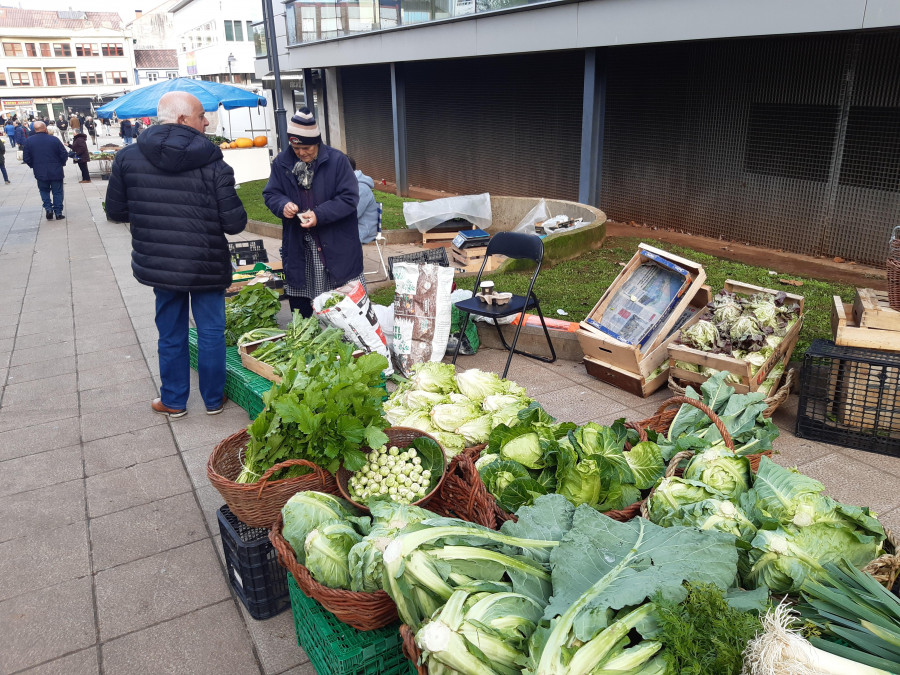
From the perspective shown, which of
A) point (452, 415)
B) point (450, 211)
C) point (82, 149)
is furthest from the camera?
point (82, 149)

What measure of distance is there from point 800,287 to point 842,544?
19.1 feet

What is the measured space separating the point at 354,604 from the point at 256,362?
10.1 ft

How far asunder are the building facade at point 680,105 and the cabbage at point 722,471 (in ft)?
18.8

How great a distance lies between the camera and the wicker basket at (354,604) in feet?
7.14

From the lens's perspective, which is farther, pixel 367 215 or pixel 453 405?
pixel 367 215

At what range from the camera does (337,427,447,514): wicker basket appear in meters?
2.83

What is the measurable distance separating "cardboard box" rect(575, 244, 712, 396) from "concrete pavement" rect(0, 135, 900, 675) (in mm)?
201

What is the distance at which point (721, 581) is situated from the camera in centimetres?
189

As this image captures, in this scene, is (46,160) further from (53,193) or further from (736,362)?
(736,362)

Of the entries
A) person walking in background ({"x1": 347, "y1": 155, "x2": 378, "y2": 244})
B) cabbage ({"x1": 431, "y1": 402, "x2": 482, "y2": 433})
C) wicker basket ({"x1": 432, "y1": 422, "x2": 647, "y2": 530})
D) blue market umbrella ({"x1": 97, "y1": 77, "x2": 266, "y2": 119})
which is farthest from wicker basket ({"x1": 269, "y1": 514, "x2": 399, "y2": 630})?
blue market umbrella ({"x1": 97, "y1": 77, "x2": 266, "y2": 119})

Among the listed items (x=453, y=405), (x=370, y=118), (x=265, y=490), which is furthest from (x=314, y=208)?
(x=370, y=118)

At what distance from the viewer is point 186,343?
489 cm

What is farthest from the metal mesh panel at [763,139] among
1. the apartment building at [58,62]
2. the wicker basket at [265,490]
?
the apartment building at [58,62]

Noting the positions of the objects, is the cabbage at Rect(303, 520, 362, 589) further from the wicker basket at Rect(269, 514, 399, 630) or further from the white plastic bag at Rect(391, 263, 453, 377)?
the white plastic bag at Rect(391, 263, 453, 377)
